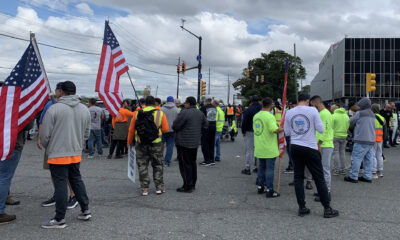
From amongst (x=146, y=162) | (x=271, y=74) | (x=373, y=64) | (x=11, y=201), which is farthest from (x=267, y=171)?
(x=271, y=74)

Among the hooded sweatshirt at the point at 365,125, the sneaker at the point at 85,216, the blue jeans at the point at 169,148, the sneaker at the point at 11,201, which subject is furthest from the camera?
the blue jeans at the point at 169,148

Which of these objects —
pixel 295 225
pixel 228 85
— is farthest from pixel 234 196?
pixel 228 85

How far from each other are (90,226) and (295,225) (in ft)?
9.20

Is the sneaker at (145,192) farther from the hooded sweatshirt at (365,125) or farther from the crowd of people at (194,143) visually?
the hooded sweatshirt at (365,125)

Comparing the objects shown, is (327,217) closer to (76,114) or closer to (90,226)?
(90,226)

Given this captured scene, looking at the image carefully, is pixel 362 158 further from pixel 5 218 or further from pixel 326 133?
pixel 5 218

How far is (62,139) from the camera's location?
181 inches

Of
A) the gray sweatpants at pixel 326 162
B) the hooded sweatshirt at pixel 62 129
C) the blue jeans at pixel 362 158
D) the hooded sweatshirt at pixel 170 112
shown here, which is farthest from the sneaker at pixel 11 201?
the blue jeans at pixel 362 158

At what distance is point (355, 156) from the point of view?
7.83 meters

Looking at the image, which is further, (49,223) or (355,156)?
(355,156)

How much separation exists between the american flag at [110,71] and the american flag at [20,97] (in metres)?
1.17

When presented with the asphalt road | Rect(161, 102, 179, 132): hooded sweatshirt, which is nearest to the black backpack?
the asphalt road

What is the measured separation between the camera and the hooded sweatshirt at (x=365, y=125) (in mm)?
7711

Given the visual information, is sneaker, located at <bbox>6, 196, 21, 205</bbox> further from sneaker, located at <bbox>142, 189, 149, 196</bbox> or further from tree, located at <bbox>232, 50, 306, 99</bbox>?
tree, located at <bbox>232, 50, 306, 99</bbox>
